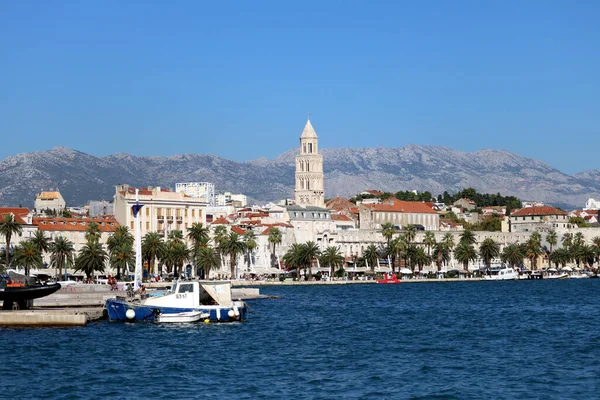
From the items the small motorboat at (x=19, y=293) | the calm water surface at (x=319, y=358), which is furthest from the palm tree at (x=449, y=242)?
the small motorboat at (x=19, y=293)

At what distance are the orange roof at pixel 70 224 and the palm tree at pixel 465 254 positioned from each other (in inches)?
2238

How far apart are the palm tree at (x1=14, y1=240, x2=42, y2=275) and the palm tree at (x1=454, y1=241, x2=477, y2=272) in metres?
77.2

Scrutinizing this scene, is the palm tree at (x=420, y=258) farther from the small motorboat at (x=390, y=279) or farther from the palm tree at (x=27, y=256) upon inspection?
the palm tree at (x=27, y=256)

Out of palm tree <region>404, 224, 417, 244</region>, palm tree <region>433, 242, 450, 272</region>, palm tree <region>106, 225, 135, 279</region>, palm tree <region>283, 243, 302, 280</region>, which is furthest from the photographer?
palm tree <region>404, 224, 417, 244</region>

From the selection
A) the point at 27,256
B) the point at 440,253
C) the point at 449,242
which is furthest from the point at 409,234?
the point at 27,256

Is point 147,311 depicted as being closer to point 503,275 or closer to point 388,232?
point 503,275

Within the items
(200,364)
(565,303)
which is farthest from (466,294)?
(200,364)

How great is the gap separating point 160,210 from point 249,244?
12665mm

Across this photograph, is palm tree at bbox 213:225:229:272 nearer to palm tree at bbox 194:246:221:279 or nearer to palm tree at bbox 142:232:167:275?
palm tree at bbox 194:246:221:279

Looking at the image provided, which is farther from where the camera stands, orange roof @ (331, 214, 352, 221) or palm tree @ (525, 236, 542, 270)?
palm tree @ (525, 236, 542, 270)

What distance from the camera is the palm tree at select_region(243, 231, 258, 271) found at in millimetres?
150525

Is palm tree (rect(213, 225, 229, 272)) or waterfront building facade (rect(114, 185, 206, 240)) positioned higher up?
waterfront building facade (rect(114, 185, 206, 240))

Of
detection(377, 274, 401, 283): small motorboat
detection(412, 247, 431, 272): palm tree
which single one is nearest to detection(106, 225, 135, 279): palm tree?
detection(377, 274, 401, 283): small motorboat

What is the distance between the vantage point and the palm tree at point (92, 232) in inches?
5304
